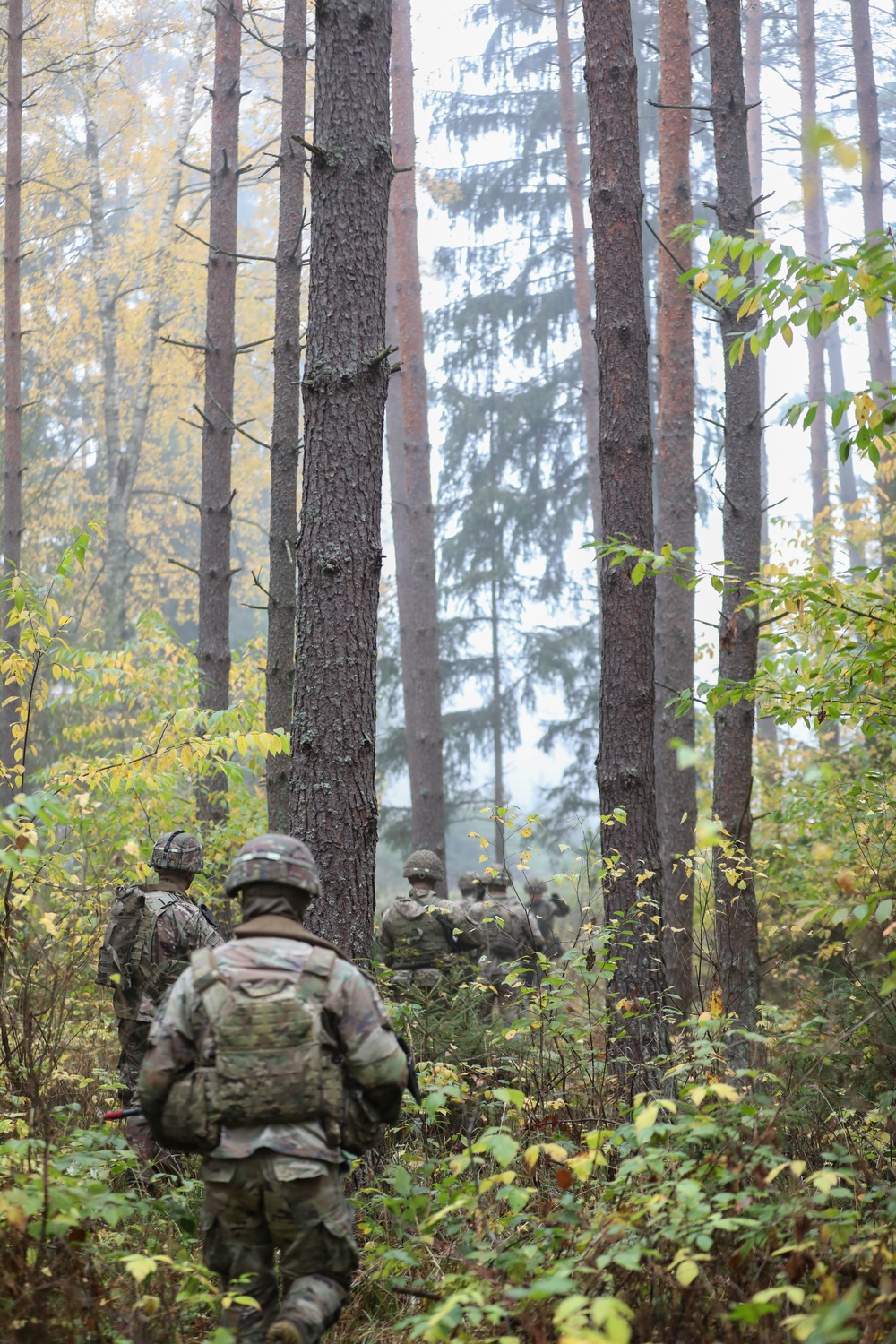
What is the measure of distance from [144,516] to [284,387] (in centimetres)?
2196

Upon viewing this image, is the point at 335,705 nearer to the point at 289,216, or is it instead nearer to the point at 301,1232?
the point at 301,1232

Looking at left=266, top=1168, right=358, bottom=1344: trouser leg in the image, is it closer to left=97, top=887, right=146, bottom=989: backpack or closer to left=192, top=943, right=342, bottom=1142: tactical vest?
left=192, top=943, right=342, bottom=1142: tactical vest

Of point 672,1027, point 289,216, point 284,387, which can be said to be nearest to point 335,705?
point 672,1027

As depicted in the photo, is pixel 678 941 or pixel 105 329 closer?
pixel 678 941

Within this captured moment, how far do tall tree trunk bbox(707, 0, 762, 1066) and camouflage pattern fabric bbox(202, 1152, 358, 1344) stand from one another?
4.58 metres

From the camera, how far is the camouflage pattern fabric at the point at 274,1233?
3.62 metres

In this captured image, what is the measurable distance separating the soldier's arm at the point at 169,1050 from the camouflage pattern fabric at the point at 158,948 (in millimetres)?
2966

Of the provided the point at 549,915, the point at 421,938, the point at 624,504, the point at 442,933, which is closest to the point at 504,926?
the point at 442,933

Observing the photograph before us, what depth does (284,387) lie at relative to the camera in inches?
410

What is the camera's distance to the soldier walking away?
3.65 m

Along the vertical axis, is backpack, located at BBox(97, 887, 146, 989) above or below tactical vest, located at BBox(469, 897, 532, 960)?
above

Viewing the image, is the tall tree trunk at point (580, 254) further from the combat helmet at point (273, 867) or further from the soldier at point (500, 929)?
the combat helmet at point (273, 867)

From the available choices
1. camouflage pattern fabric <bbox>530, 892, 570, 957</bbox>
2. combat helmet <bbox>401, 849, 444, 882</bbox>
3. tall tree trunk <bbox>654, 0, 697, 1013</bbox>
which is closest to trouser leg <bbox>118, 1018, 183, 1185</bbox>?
combat helmet <bbox>401, 849, 444, 882</bbox>

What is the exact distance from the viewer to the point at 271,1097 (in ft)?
12.0
